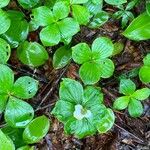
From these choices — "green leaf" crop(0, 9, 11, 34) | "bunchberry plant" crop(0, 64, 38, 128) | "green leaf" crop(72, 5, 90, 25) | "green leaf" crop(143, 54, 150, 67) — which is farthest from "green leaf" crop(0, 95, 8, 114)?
"green leaf" crop(143, 54, 150, 67)

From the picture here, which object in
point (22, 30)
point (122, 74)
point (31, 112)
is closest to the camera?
point (31, 112)

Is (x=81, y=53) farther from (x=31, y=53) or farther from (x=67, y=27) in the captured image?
(x=31, y=53)

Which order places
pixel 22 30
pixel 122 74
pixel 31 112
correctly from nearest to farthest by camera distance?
pixel 31 112 < pixel 22 30 < pixel 122 74

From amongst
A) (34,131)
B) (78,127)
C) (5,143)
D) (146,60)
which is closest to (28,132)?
(34,131)

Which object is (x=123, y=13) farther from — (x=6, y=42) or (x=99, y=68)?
(x=6, y=42)

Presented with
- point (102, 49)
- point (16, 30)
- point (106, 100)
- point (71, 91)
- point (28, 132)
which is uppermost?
point (16, 30)

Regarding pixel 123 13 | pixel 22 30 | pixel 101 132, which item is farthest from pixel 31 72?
pixel 123 13

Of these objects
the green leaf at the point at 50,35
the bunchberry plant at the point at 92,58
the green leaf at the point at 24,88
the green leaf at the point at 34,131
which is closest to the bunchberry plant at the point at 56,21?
the green leaf at the point at 50,35
